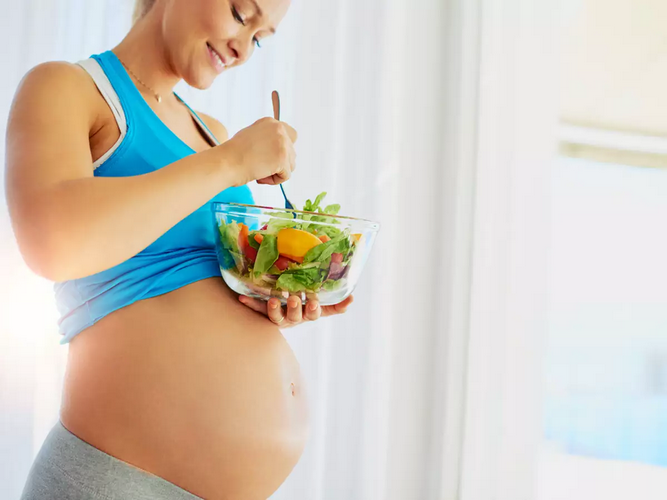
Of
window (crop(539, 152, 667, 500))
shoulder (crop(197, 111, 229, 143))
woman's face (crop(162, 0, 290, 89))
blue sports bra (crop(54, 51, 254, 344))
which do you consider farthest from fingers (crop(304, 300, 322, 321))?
window (crop(539, 152, 667, 500))

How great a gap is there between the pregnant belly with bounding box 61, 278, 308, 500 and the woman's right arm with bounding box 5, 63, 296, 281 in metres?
0.15

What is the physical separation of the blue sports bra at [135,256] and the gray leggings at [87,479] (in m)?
0.15

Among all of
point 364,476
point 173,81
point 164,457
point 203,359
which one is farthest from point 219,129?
point 364,476

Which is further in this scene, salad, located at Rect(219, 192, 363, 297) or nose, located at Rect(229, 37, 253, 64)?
nose, located at Rect(229, 37, 253, 64)

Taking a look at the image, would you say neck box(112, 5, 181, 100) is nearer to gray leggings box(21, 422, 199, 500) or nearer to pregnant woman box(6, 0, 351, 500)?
pregnant woman box(6, 0, 351, 500)

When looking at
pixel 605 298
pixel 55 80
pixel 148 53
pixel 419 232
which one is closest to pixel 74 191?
pixel 55 80

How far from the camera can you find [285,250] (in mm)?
675

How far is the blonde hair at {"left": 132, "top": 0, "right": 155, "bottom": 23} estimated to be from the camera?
35.0 inches

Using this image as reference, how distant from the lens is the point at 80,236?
539 millimetres

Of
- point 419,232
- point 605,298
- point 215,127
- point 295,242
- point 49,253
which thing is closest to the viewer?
point 49,253

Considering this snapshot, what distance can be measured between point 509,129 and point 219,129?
0.88 meters

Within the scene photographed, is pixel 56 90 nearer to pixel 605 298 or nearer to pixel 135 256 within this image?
pixel 135 256

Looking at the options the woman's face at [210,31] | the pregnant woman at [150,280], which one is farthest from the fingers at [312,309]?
the woman's face at [210,31]

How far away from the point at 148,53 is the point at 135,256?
0.34m
